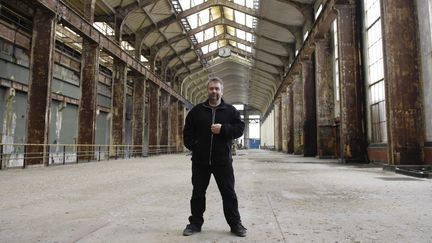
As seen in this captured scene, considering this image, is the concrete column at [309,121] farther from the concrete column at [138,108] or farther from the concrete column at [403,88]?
the concrete column at [403,88]

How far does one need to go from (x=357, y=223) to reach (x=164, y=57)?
2939 cm

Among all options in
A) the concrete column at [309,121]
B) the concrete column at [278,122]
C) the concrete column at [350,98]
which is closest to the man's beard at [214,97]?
the concrete column at [350,98]

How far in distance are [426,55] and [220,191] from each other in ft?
30.1

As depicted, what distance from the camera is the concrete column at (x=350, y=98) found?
14.1 m

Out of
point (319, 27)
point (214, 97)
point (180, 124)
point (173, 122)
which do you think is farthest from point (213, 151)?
point (180, 124)

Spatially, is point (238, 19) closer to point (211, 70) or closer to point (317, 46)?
point (317, 46)

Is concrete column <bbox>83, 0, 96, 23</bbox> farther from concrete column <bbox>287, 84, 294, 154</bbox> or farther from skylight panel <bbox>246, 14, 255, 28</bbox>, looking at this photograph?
concrete column <bbox>287, 84, 294, 154</bbox>

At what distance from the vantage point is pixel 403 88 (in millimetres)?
9891

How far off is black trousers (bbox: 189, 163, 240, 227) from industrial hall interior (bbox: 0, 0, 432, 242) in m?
0.18

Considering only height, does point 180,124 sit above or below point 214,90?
above

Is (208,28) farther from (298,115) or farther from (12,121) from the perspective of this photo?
(12,121)

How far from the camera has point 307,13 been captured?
20.9m

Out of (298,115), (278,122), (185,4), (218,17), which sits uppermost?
(218,17)

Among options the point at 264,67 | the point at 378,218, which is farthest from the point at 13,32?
the point at 264,67
